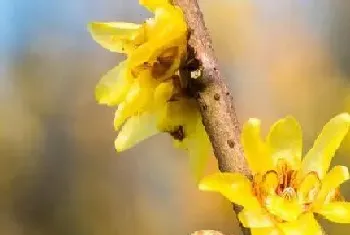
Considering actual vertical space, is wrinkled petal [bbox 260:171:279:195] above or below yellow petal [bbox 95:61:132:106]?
below

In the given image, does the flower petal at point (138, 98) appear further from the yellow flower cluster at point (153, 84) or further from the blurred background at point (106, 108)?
the blurred background at point (106, 108)

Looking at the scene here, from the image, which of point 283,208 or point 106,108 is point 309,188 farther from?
point 106,108

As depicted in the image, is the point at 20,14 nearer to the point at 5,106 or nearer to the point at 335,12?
the point at 5,106

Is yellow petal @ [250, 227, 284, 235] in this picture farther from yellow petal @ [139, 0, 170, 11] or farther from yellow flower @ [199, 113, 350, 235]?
yellow petal @ [139, 0, 170, 11]

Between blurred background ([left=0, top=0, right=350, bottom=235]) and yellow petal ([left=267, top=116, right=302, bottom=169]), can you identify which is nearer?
yellow petal ([left=267, top=116, right=302, bottom=169])

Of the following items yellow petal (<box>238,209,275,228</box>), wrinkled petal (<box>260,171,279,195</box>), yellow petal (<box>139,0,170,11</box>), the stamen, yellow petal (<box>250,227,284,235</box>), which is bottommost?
yellow petal (<box>250,227,284,235</box>)

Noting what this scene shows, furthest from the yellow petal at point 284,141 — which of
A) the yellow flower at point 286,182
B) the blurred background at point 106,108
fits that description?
the blurred background at point 106,108

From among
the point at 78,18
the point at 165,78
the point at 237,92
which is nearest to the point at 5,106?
the point at 78,18

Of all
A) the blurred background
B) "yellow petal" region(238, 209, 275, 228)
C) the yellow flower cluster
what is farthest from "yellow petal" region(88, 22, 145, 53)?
the blurred background
